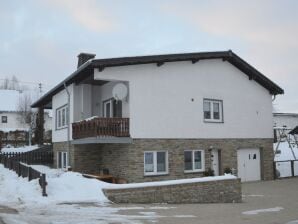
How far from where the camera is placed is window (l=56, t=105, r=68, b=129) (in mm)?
26359

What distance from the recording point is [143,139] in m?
21.5

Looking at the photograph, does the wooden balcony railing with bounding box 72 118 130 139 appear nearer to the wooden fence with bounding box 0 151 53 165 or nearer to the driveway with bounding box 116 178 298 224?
the driveway with bounding box 116 178 298 224

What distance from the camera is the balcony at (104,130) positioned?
20.3 meters

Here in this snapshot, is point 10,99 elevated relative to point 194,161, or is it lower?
elevated

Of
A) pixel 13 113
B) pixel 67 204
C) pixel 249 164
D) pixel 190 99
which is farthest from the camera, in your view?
pixel 13 113

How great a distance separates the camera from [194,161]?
2370cm

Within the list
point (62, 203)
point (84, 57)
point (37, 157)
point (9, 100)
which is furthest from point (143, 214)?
point (9, 100)

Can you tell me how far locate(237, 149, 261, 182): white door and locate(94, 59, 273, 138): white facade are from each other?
1.01 m

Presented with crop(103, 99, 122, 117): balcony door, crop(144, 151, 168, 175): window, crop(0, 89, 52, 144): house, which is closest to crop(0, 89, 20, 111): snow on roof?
crop(0, 89, 52, 144): house

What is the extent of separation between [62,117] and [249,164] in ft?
38.0

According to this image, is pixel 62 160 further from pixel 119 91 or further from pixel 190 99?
pixel 190 99

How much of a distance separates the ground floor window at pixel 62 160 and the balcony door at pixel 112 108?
4271 mm

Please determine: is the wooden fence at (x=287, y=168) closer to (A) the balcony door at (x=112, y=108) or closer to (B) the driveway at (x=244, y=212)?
(B) the driveway at (x=244, y=212)

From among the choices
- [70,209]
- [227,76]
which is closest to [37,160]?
[227,76]
